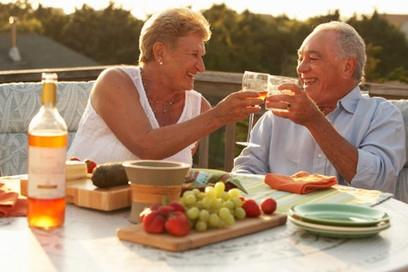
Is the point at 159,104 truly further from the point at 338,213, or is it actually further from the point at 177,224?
the point at 177,224

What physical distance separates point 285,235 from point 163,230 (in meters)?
0.33

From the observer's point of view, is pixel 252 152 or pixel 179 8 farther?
pixel 252 152

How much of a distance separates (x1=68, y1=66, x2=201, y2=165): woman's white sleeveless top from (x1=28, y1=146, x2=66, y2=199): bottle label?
1.25m

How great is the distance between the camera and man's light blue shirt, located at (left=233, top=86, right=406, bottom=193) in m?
3.42

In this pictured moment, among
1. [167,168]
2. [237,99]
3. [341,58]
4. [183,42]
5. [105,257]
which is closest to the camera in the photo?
[105,257]

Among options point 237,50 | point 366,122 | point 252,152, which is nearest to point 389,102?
point 366,122

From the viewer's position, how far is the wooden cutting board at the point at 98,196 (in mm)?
2266

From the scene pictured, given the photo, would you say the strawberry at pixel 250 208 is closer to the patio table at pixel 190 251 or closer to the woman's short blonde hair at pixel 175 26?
the patio table at pixel 190 251

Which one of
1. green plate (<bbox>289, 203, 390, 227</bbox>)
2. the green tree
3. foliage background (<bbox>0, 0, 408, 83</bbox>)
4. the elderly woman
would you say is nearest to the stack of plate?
green plate (<bbox>289, 203, 390, 227</bbox>)

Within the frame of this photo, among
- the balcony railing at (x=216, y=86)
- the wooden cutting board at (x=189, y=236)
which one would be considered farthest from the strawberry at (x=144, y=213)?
the balcony railing at (x=216, y=86)

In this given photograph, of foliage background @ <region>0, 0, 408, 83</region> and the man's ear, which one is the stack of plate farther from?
foliage background @ <region>0, 0, 408, 83</region>

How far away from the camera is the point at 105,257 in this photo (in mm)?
1854

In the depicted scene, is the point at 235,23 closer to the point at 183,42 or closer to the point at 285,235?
the point at 183,42

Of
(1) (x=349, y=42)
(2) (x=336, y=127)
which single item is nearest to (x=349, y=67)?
(1) (x=349, y=42)
